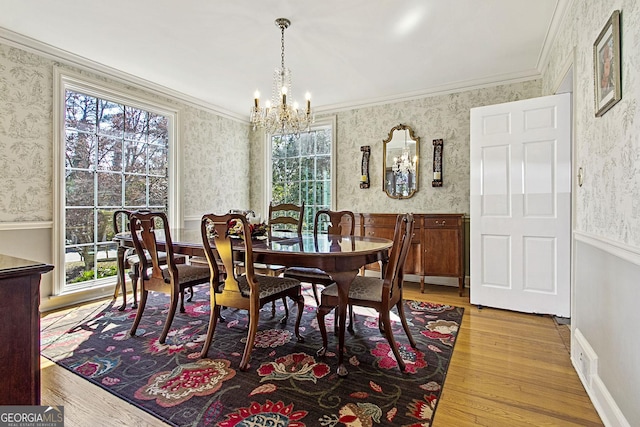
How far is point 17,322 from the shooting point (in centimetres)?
109

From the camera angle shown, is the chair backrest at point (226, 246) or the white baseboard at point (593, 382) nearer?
the white baseboard at point (593, 382)

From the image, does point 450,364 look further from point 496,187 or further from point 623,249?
point 496,187

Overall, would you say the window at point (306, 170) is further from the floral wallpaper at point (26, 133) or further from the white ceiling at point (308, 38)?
the floral wallpaper at point (26, 133)

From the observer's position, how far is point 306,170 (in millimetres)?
5410

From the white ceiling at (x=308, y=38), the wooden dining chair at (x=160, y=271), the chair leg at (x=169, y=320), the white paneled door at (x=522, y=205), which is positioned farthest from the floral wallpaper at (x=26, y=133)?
the white paneled door at (x=522, y=205)

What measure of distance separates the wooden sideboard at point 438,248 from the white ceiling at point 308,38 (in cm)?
171

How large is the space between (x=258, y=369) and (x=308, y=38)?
9.02ft

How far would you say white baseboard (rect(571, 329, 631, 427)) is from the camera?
4.87ft

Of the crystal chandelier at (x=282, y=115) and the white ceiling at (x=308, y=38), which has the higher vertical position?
the white ceiling at (x=308, y=38)

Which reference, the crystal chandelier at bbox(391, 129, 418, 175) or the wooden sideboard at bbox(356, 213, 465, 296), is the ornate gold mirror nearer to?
the crystal chandelier at bbox(391, 129, 418, 175)

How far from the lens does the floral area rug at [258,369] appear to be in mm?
1641

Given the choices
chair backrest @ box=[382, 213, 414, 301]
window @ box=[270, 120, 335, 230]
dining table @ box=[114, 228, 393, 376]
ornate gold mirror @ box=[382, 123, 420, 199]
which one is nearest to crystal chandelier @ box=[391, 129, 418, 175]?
ornate gold mirror @ box=[382, 123, 420, 199]

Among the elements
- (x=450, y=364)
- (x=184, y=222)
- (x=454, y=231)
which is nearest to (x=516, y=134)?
(x=454, y=231)

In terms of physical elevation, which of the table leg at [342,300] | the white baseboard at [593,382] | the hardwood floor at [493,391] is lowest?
the hardwood floor at [493,391]
